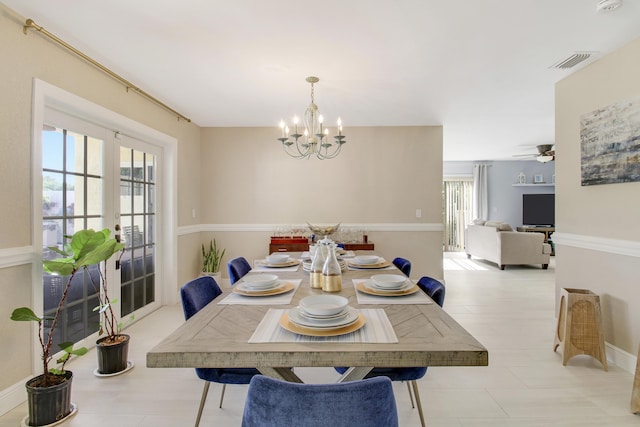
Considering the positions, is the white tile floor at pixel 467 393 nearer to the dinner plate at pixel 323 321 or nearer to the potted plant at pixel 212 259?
the dinner plate at pixel 323 321

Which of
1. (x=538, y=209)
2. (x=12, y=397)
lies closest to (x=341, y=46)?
(x=12, y=397)

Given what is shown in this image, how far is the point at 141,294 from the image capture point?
11.6 feet

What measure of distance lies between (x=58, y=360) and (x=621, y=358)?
12.3 ft

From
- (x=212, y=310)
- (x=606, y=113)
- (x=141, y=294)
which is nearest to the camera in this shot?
(x=212, y=310)

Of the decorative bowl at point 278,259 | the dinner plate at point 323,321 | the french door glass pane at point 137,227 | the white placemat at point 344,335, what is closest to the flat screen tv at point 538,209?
the decorative bowl at point 278,259

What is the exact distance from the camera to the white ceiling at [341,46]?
6.38ft

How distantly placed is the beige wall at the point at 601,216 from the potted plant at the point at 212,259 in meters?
4.01

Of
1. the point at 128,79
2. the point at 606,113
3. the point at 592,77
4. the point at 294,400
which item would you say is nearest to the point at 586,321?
the point at 606,113

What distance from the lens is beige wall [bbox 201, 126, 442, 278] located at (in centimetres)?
470

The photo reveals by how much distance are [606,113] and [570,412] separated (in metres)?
2.15

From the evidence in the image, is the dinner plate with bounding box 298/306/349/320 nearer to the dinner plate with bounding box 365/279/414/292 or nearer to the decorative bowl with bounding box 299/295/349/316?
the decorative bowl with bounding box 299/295/349/316

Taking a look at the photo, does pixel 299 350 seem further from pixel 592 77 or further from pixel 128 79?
pixel 592 77

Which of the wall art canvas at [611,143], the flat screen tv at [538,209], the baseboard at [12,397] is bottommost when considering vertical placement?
the baseboard at [12,397]

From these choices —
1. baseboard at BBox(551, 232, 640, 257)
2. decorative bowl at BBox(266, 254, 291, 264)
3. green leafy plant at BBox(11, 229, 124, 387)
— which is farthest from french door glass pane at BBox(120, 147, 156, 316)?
baseboard at BBox(551, 232, 640, 257)
